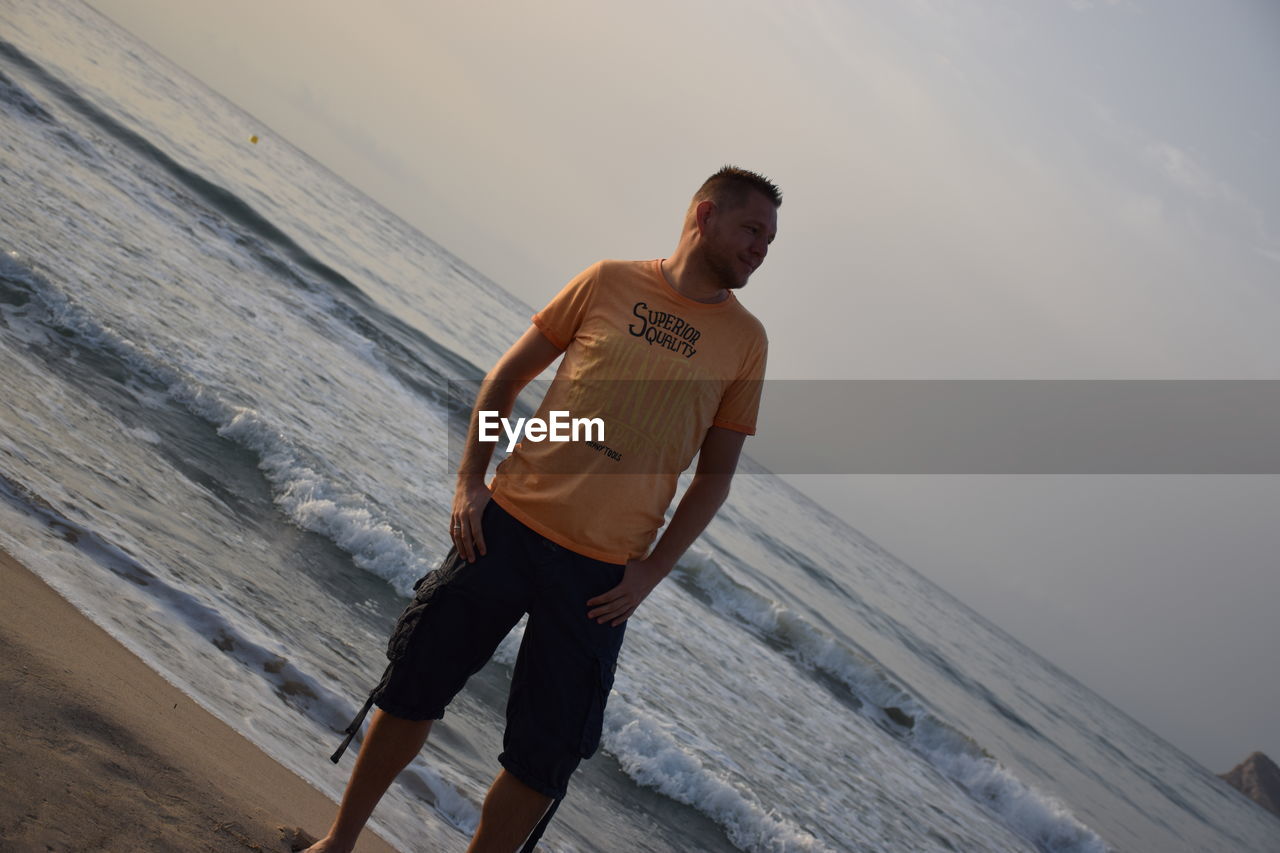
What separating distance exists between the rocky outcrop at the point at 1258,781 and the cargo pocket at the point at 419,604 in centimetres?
6479

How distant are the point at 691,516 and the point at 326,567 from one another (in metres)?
4.49

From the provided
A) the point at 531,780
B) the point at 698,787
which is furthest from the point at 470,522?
the point at 698,787

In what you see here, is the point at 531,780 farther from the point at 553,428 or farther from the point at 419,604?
the point at 553,428

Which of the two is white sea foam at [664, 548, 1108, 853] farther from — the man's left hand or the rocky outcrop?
the rocky outcrop

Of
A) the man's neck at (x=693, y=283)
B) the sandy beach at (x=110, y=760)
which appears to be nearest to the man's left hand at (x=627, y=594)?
the man's neck at (x=693, y=283)

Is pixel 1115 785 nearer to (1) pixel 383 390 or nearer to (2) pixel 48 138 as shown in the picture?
(1) pixel 383 390

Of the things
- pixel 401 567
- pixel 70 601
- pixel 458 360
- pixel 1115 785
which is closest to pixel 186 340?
pixel 401 567

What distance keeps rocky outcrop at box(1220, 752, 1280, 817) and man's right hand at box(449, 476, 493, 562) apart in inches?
2551

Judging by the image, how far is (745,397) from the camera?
2.65m

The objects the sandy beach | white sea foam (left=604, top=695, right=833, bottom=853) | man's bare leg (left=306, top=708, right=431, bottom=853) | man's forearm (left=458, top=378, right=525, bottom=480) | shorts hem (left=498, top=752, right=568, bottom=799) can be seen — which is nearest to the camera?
the sandy beach

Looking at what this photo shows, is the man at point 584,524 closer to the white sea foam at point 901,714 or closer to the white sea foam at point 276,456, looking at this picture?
the white sea foam at point 276,456

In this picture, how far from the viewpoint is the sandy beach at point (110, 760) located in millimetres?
2137

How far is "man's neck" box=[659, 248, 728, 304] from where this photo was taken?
2615mm

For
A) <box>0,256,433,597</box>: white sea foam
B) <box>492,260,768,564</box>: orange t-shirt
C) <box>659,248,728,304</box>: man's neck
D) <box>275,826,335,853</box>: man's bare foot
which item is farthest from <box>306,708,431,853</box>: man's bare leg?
<box>0,256,433,597</box>: white sea foam
